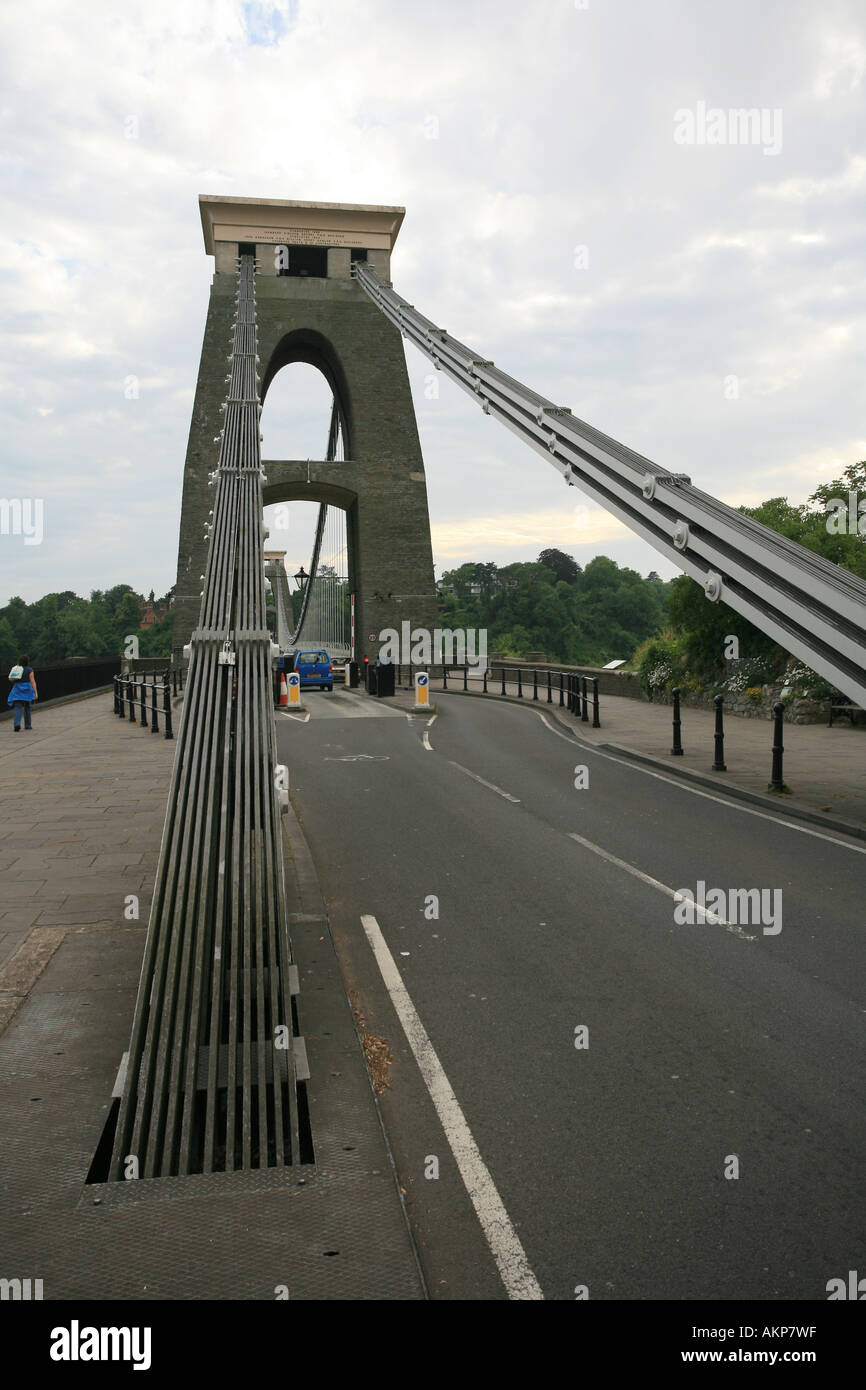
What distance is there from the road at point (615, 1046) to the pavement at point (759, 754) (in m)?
1.01

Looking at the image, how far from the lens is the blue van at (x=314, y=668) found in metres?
36.9

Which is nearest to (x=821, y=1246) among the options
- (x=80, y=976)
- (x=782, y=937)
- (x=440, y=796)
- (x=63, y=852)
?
(x=782, y=937)

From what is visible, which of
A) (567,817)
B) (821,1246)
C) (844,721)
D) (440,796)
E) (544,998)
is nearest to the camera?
(821,1246)

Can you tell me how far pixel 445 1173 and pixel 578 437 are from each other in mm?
13324

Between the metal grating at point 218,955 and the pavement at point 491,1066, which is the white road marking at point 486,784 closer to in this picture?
the pavement at point 491,1066

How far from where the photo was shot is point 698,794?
12023 millimetres

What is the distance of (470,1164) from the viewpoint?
3.66 meters

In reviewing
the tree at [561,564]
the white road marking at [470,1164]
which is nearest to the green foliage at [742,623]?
the white road marking at [470,1164]

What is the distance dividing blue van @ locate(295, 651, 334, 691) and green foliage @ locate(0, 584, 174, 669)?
42769mm

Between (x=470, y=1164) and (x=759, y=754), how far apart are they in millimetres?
12460

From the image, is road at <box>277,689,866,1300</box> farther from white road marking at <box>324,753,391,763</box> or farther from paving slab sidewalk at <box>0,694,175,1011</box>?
white road marking at <box>324,753,391,763</box>

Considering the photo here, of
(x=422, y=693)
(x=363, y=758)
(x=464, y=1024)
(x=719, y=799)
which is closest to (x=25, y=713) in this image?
(x=363, y=758)

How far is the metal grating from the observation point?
148 inches
